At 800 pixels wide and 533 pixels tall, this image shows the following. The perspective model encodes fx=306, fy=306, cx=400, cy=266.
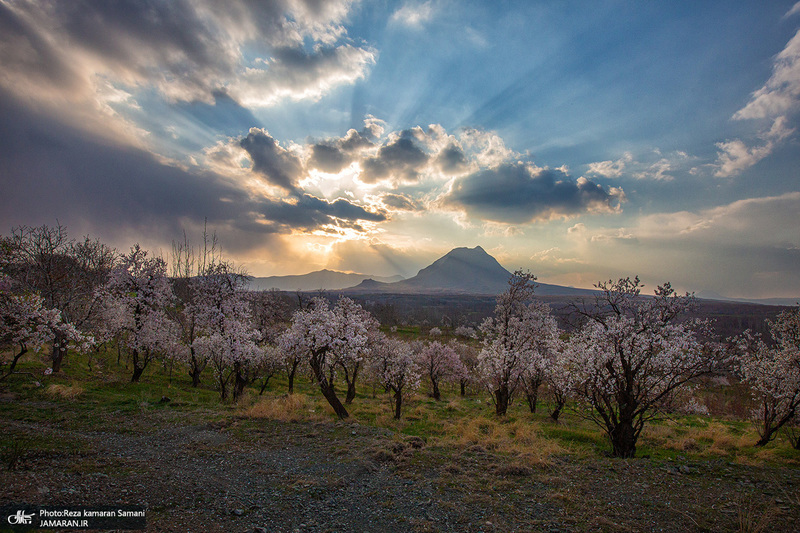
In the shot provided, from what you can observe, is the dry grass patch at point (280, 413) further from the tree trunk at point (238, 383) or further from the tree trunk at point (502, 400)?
the tree trunk at point (502, 400)

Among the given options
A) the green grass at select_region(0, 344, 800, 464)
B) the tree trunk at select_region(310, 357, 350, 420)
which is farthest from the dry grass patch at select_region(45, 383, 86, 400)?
the tree trunk at select_region(310, 357, 350, 420)

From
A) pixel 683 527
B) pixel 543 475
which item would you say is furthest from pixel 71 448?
pixel 683 527

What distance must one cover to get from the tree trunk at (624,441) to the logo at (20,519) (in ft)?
68.7

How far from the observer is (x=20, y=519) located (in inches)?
262

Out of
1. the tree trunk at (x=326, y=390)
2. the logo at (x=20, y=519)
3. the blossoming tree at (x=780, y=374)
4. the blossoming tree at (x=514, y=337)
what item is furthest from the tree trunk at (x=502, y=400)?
the logo at (x=20, y=519)

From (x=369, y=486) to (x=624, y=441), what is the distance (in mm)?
12891

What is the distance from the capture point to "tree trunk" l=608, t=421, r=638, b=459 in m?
15.0

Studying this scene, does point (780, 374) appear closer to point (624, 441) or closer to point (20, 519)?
point (624, 441)

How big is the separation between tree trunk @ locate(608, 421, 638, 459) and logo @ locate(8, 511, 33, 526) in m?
20.9

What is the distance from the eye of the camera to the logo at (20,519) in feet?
21.5

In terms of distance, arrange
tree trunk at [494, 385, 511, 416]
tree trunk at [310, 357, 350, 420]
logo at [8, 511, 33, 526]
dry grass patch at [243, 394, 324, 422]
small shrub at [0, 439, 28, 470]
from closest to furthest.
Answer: logo at [8, 511, 33, 526], small shrub at [0, 439, 28, 470], dry grass patch at [243, 394, 324, 422], tree trunk at [310, 357, 350, 420], tree trunk at [494, 385, 511, 416]

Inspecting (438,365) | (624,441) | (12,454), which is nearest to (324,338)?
(12,454)

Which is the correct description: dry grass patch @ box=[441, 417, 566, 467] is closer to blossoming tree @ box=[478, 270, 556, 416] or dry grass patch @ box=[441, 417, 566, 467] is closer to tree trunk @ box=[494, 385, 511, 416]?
tree trunk @ box=[494, 385, 511, 416]

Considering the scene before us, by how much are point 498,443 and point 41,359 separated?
1637 inches
